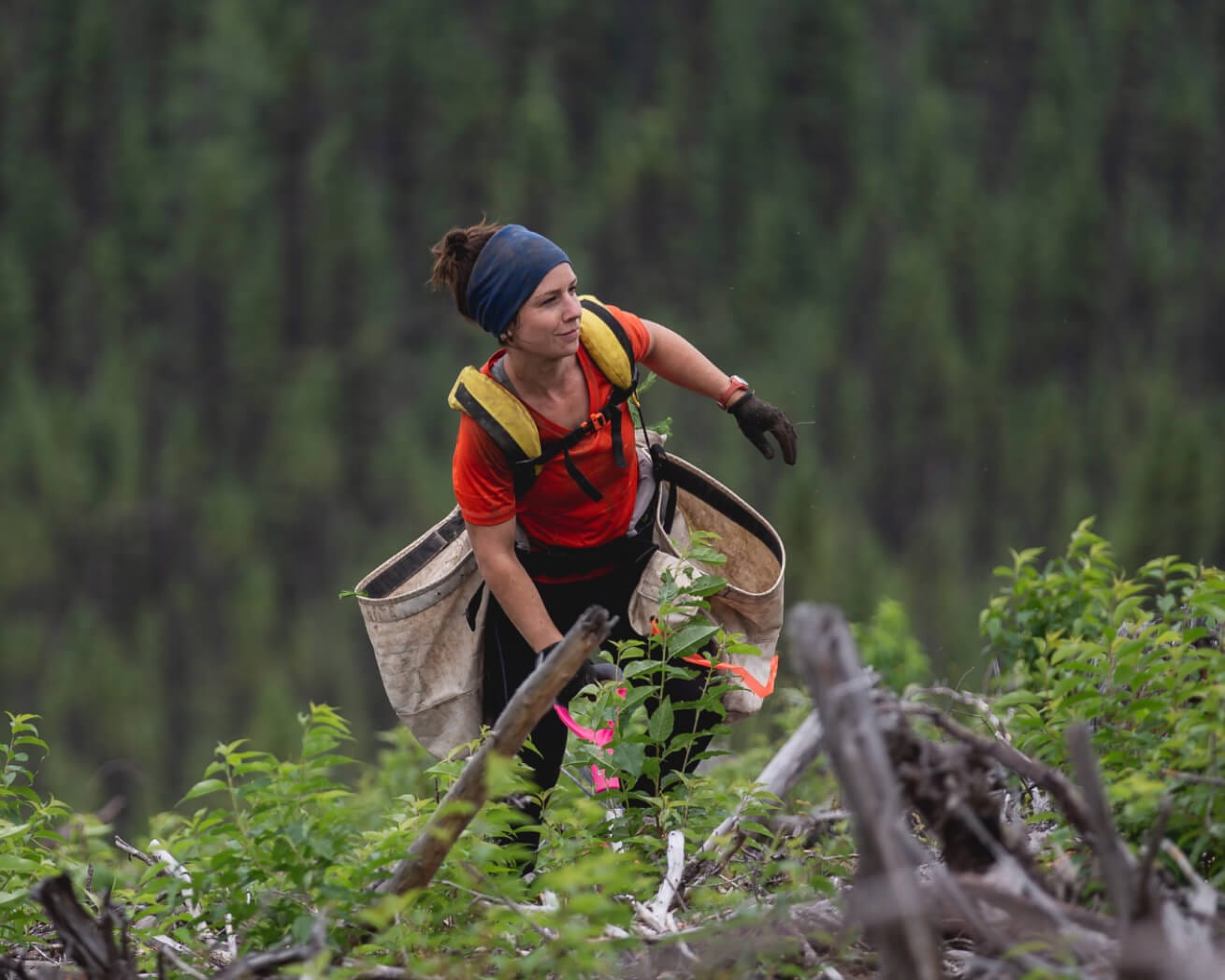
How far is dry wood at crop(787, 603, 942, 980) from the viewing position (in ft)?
6.17

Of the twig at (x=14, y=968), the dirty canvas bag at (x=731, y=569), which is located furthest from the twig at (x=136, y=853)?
the dirty canvas bag at (x=731, y=569)

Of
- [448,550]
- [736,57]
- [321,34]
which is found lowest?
[448,550]

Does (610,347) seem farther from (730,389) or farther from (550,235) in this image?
(550,235)

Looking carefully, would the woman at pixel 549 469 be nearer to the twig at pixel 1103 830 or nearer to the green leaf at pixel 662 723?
the green leaf at pixel 662 723

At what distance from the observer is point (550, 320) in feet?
11.5

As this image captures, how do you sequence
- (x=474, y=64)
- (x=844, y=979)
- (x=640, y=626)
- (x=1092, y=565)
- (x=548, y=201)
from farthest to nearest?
1. (x=474, y=64)
2. (x=548, y=201)
3. (x=1092, y=565)
4. (x=640, y=626)
5. (x=844, y=979)

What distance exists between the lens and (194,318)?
38594 mm

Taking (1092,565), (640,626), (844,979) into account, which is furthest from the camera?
(1092,565)

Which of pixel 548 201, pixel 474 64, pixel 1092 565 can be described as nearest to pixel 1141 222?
pixel 548 201

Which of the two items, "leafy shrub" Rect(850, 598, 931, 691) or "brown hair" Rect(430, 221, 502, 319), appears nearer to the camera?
"brown hair" Rect(430, 221, 502, 319)

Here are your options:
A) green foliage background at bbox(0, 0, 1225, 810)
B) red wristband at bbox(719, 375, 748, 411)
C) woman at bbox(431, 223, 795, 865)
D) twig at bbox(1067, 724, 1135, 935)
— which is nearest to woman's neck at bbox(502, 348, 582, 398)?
woman at bbox(431, 223, 795, 865)

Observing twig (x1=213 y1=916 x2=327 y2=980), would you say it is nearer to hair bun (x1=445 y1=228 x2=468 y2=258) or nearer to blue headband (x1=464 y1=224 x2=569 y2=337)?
blue headband (x1=464 y1=224 x2=569 y2=337)

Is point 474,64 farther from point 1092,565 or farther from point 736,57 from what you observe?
point 1092,565

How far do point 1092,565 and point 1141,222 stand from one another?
30.0 metres
